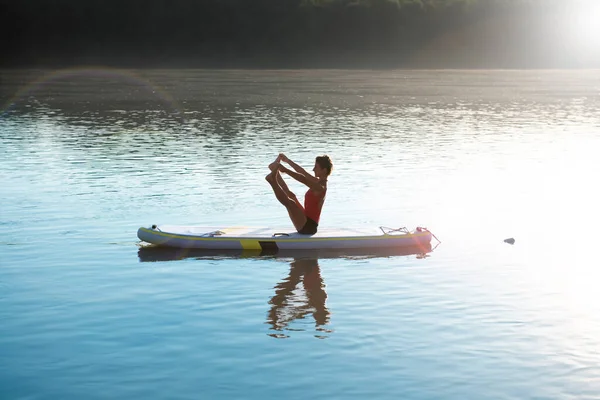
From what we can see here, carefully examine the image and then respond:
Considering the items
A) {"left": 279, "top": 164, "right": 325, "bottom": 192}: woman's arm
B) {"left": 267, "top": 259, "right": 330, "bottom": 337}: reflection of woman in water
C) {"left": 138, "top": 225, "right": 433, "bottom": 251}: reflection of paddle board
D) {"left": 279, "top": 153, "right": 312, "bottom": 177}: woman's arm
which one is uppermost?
{"left": 279, "top": 153, "right": 312, "bottom": 177}: woman's arm

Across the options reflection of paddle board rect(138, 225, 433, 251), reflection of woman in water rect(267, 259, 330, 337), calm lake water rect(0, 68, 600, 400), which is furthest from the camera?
reflection of paddle board rect(138, 225, 433, 251)

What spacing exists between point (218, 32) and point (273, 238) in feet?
305

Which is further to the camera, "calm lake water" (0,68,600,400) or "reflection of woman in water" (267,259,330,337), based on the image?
"reflection of woman in water" (267,259,330,337)

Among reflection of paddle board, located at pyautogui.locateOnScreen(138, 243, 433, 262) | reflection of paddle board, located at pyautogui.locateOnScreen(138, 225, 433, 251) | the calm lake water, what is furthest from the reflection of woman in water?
reflection of paddle board, located at pyautogui.locateOnScreen(138, 225, 433, 251)

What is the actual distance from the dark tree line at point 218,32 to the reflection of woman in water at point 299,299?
85.7m

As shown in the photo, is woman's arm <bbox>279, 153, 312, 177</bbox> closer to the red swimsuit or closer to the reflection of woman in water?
the red swimsuit

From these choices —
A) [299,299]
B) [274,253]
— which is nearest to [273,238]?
[274,253]

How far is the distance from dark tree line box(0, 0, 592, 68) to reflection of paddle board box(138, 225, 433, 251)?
84138 millimetres

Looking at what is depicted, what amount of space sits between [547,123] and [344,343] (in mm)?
31148

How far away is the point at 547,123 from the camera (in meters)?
40.2

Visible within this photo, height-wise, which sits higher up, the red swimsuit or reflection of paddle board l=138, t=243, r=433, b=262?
the red swimsuit

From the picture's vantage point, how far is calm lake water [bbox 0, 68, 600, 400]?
385 inches

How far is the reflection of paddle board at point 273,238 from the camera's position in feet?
49.9

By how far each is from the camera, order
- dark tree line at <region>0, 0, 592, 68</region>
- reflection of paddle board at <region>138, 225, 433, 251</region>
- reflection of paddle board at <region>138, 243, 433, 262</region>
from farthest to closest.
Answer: dark tree line at <region>0, 0, 592, 68</region>
reflection of paddle board at <region>138, 225, 433, 251</region>
reflection of paddle board at <region>138, 243, 433, 262</region>
